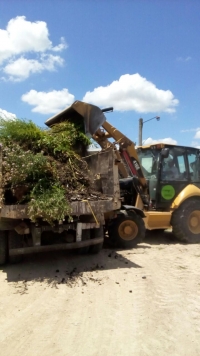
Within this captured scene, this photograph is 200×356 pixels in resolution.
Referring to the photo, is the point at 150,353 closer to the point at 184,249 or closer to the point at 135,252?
the point at 135,252

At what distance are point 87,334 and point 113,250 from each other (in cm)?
361

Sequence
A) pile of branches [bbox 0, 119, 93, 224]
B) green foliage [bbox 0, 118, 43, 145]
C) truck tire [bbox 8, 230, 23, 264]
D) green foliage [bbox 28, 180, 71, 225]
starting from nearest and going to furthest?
1. green foliage [bbox 28, 180, 71, 225]
2. pile of branches [bbox 0, 119, 93, 224]
3. truck tire [bbox 8, 230, 23, 264]
4. green foliage [bbox 0, 118, 43, 145]

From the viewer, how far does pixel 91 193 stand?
5.71 meters

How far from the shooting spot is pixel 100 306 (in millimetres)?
4004

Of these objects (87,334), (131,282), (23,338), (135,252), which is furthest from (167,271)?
(23,338)

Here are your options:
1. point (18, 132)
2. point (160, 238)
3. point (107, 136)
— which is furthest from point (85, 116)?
point (160, 238)

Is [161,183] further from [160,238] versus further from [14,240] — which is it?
[14,240]

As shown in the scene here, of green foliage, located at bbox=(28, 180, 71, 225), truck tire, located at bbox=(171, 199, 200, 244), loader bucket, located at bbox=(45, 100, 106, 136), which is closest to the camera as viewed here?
green foliage, located at bbox=(28, 180, 71, 225)

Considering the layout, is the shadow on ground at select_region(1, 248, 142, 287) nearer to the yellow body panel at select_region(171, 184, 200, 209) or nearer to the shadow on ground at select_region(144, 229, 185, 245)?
the shadow on ground at select_region(144, 229, 185, 245)

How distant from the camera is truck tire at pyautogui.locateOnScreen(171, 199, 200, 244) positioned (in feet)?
25.8

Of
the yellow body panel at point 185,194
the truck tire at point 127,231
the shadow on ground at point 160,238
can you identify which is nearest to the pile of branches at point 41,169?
the truck tire at point 127,231

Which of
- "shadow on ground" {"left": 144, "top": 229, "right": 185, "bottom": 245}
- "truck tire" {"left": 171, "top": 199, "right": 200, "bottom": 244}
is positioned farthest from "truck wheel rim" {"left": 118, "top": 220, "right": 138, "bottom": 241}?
"truck tire" {"left": 171, "top": 199, "right": 200, "bottom": 244}

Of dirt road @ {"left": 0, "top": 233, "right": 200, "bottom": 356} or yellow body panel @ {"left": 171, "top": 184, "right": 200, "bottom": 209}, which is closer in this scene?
dirt road @ {"left": 0, "top": 233, "right": 200, "bottom": 356}

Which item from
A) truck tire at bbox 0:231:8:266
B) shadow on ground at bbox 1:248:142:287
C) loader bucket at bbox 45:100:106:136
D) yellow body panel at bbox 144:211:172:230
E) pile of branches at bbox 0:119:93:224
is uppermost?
loader bucket at bbox 45:100:106:136
